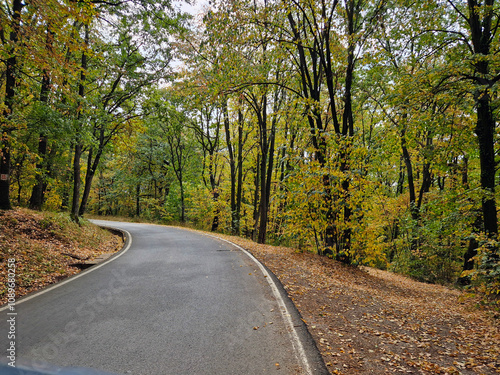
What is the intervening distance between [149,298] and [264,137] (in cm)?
1304

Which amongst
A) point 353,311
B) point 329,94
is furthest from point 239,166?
point 353,311

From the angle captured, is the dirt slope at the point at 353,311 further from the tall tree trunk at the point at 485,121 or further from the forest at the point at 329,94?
the tall tree trunk at the point at 485,121

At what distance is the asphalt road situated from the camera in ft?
11.1

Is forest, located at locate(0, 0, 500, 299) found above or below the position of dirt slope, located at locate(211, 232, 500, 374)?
above

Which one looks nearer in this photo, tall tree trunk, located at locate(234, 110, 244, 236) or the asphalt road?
the asphalt road

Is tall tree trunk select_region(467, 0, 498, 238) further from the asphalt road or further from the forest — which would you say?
the asphalt road

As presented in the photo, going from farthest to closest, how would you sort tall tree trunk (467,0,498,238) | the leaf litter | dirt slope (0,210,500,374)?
tall tree trunk (467,0,498,238) < the leaf litter < dirt slope (0,210,500,374)

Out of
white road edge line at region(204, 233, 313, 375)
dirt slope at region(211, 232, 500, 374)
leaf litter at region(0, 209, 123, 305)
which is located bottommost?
dirt slope at region(211, 232, 500, 374)

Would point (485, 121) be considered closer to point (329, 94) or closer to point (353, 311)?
point (329, 94)

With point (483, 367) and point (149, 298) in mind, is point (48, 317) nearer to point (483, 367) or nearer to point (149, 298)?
point (149, 298)

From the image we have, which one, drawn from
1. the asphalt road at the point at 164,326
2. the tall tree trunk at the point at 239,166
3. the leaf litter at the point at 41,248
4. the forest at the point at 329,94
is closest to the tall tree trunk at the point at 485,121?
the forest at the point at 329,94

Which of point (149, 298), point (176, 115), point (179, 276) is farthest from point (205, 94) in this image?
point (149, 298)

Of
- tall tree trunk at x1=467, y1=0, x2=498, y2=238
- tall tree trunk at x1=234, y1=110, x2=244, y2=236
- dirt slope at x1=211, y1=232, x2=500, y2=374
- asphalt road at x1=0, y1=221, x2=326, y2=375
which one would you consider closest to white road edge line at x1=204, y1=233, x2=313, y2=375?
asphalt road at x1=0, y1=221, x2=326, y2=375

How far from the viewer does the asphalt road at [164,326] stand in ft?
11.1
